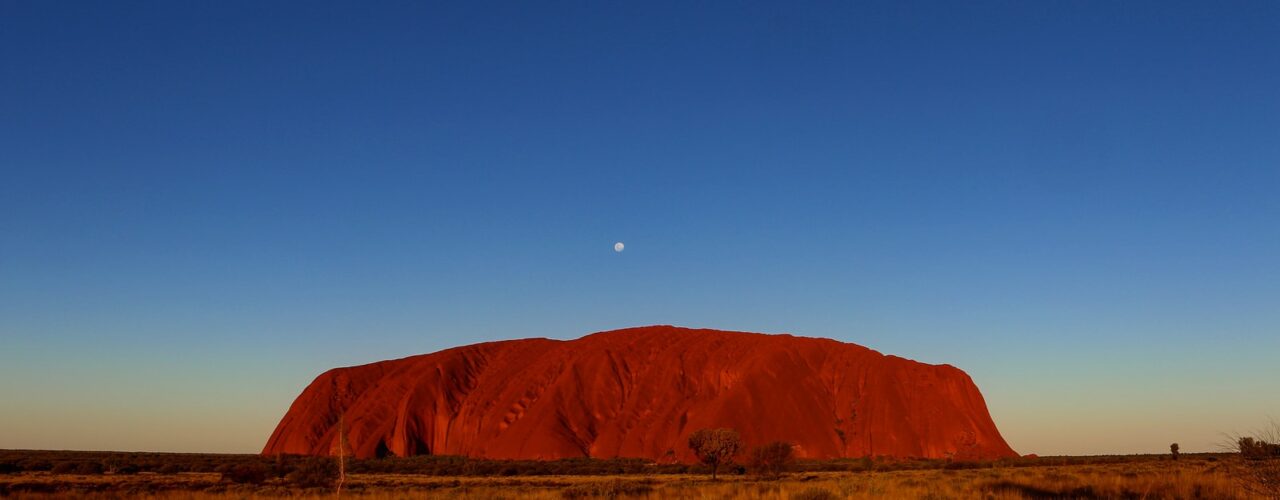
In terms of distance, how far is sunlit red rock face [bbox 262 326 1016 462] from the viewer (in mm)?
89875

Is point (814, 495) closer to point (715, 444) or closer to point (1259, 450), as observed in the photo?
point (1259, 450)

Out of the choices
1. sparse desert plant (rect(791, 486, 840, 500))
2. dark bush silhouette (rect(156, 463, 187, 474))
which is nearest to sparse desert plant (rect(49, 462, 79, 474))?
dark bush silhouette (rect(156, 463, 187, 474))

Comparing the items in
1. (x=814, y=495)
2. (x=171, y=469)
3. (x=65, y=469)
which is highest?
(x=814, y=495)

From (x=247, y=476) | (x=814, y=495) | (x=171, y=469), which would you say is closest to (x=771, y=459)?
(x=247, y=476)

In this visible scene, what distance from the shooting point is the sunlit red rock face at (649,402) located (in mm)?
89875

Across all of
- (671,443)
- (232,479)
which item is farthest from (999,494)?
(671,443)

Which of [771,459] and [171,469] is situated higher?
[771,459]

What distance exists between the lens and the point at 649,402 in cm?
9844

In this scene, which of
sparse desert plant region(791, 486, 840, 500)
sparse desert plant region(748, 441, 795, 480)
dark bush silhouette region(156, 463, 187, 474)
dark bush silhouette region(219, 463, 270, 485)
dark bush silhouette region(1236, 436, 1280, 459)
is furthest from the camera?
dark bush silhouette region(156, 463, 187, 474)

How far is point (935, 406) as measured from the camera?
9444 cm

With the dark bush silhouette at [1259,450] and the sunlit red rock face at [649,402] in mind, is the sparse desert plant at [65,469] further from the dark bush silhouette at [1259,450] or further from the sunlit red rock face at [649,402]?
the dark bush silhouette at [1259,450]

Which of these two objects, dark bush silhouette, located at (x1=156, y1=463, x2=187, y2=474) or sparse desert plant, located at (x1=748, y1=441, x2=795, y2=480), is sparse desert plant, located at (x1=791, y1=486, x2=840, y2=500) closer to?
sparse desert plant, located at (x1=748, y1=441, x2=795, y2=480)

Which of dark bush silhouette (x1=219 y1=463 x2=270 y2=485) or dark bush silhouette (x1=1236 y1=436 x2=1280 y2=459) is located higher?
dark bush silhouette (x1=1236 y1=436 x2=1280 y2=459)

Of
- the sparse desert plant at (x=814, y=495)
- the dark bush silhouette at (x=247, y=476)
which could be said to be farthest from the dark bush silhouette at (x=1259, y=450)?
the dark bush silhouette at (x=247, y=476)
